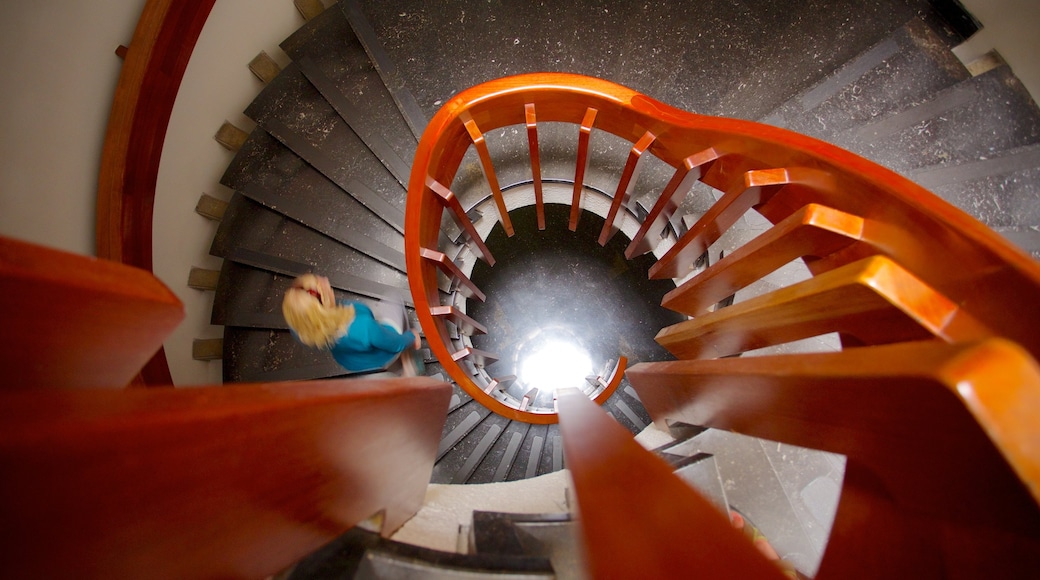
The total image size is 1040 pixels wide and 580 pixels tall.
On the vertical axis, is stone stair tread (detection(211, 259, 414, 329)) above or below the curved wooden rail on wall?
below

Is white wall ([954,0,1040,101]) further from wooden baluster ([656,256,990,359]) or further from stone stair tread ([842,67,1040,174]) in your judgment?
wooden baluster ([656,256,990,359])

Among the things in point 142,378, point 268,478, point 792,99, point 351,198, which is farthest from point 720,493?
point 142,378

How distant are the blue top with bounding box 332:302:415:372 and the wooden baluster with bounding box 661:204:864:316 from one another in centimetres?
157

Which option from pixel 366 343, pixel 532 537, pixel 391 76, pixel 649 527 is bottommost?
pixel 532 537

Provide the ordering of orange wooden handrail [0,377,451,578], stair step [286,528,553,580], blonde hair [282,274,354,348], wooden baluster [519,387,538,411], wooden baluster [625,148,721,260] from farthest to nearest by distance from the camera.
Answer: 1. wooden baluster [519,387,538,411]
2. blonde hair [282,274,354,348]
3. wooden baluster [625,148,721,260]
4. stair step [286,528,553,580]
5. orange wooden handrail [0,377,451,578]

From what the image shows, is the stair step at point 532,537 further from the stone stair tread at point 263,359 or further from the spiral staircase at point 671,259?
the stone stair tread at point 263,359

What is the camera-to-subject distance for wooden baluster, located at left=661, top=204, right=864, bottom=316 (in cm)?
111

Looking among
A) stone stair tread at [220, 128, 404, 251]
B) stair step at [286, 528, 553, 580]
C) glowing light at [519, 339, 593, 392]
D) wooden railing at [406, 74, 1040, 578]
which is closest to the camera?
wooden railing at [406, 74, 1040, 578]

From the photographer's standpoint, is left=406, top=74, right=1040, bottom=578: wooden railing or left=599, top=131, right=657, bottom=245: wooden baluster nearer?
left=406, top=74, right=1040, bottom=578: wooden railing

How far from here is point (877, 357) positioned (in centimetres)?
60

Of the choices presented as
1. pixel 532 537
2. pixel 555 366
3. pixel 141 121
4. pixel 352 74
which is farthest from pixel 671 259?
pixel 555 366

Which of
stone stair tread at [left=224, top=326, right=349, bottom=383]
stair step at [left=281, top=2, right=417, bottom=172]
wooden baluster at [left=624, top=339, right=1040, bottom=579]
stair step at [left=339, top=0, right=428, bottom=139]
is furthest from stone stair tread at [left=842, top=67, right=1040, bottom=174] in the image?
stone stair tread at [left=224, top=326, right=349, bottom=383]

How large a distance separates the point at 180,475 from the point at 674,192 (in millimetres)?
1899

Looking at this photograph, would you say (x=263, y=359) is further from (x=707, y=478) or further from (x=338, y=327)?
(x=707, y=478)
